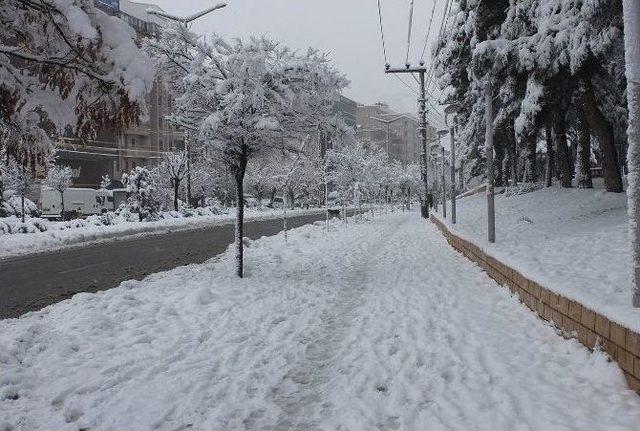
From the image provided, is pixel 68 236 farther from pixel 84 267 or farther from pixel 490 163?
pixel 490 163

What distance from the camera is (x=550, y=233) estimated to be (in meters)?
11.8

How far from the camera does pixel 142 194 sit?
33.7m

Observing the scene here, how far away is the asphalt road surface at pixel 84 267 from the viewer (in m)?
9.76

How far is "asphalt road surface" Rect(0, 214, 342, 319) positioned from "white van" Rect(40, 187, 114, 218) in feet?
87.3

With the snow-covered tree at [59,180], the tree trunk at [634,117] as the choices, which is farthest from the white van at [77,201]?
the tree trunk at [634,117]

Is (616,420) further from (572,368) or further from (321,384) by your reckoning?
(321,384)

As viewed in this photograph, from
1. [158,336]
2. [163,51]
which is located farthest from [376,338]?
[163,51]

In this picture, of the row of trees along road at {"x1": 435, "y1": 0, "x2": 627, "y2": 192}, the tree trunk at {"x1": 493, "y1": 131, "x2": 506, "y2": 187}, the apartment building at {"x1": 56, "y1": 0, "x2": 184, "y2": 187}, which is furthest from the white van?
the row of trees along road at {"x1": 435, "y1": 0, "x2": 627, "y2": 192}

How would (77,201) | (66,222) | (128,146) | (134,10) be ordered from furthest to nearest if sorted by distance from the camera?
(134,10), (128,146), (77,201), (66,222)

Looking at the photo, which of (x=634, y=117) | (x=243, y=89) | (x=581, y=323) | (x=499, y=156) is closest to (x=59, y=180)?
(x=499, y=156)

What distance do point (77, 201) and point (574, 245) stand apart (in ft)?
146

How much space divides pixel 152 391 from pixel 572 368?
3.91 metres

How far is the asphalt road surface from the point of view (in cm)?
976

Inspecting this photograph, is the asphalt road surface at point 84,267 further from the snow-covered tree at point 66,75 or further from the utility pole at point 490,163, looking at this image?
the utility pole at point 490,163
